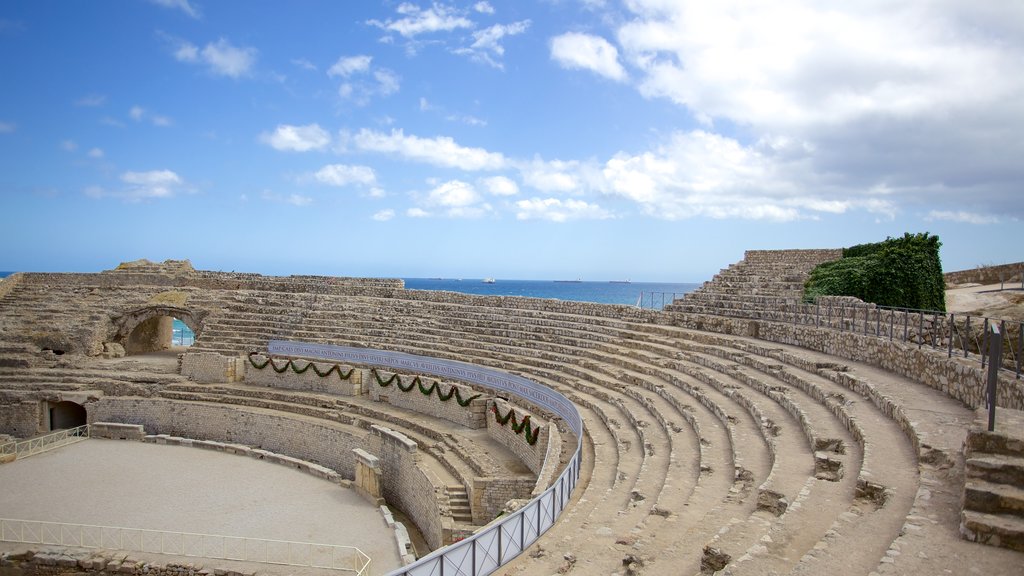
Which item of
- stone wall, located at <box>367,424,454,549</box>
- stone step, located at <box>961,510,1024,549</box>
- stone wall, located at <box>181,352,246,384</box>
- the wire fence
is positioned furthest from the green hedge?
stone wall, located at <box>181,352,246,384</box>

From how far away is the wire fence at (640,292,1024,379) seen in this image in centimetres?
913

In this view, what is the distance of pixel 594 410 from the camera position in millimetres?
14375

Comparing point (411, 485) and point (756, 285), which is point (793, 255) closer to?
point (756, 285)

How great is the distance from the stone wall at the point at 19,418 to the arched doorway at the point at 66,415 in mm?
655

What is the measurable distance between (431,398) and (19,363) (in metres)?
17.0

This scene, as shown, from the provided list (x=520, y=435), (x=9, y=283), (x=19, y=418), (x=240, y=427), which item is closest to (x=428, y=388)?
(x=520, y=435)

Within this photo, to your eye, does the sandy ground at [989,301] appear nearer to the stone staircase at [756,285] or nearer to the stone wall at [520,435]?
the stone staircase at [756,285]

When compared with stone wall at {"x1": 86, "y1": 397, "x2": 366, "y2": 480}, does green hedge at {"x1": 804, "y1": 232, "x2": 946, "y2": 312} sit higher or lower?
higher

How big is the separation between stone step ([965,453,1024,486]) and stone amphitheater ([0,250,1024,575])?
0.06ft

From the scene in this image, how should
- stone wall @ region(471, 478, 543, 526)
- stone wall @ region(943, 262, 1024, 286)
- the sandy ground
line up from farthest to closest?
stone wall @ region(943, 262, 1024, 286) < the sandy ground < stone wall @ region(471, 478, 543, 526)

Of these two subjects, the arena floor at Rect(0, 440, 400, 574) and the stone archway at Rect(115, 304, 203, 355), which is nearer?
the arena floor at Rect(0, 440, 400, 574)

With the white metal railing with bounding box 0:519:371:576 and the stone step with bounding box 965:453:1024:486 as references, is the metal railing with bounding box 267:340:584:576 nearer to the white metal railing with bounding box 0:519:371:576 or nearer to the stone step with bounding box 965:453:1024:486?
the white metal railing with bounding box 0:519:371:576

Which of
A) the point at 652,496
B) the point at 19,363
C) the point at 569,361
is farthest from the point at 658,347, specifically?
the point at 19,363

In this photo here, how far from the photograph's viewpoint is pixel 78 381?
2381 cm
